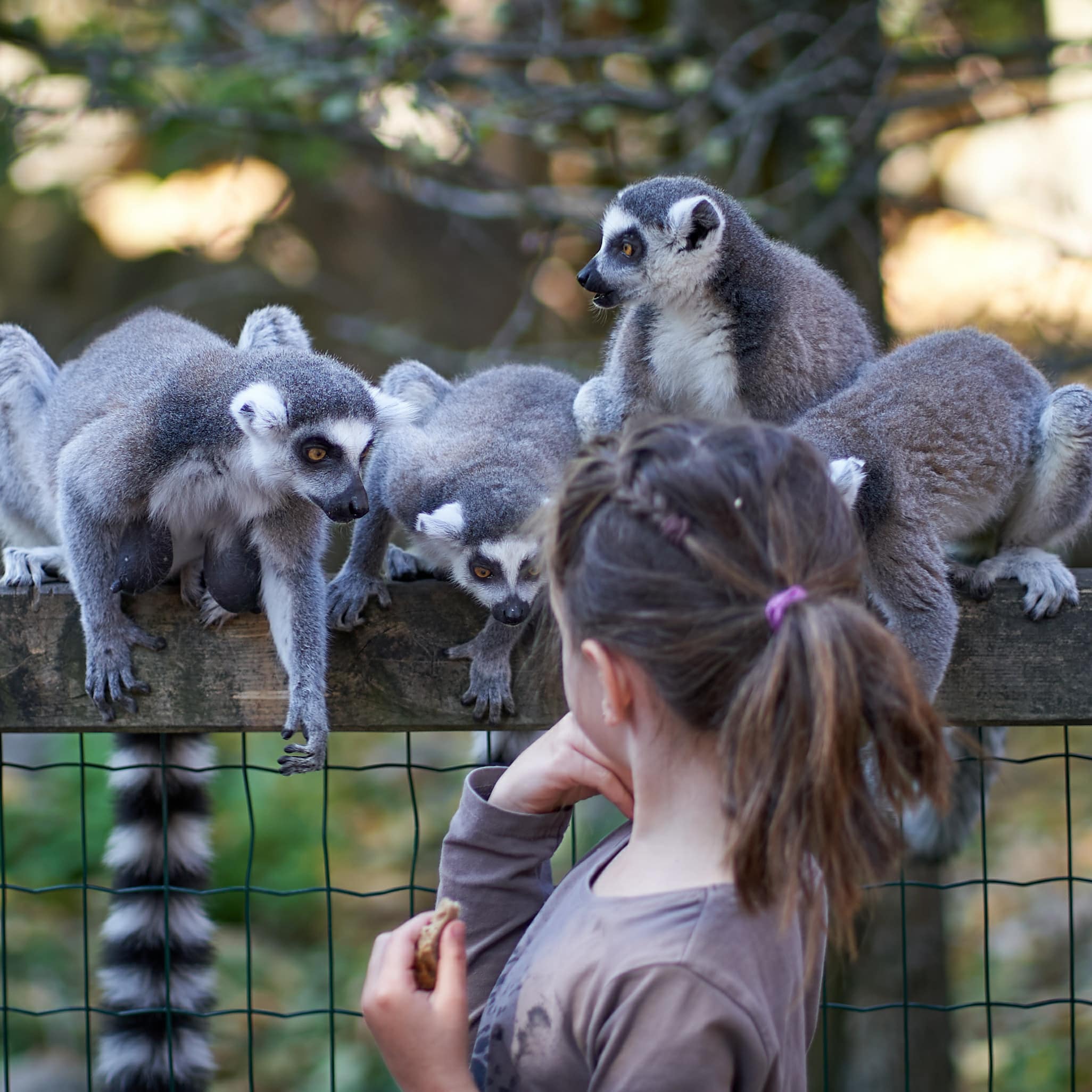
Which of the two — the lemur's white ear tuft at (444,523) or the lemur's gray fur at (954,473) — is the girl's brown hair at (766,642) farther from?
the lemur's white ear tuft at (444,523)

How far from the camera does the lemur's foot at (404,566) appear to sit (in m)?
3.70

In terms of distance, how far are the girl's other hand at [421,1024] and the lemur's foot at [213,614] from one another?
Result: 1290 millimetres

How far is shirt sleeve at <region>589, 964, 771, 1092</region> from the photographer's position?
1.38 meters

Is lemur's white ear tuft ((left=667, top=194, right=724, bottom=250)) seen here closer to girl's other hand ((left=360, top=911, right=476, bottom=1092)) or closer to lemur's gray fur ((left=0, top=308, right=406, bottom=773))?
lemur's gray fur ((left=0, top=308, right=406, bottom=773))

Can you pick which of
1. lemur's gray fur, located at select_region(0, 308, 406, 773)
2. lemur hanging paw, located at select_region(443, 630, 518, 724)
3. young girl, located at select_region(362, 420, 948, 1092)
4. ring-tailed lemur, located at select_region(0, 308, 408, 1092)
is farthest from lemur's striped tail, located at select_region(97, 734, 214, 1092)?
young girl, located at select_region(362, 420, 948, 1092)

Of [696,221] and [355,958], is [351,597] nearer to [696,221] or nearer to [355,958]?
[696,221]

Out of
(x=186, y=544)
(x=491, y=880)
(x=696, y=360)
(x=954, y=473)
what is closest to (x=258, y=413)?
(x=186, y=544)

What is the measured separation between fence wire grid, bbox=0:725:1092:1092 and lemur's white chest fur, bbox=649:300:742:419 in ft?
4.08

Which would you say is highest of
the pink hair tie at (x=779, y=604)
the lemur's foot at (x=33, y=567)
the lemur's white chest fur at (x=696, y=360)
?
the lemur's white chest fur at (x=696, y=360)

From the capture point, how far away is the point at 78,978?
609 cm

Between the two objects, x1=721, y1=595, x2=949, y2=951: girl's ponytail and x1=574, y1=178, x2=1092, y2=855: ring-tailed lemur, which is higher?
x1=574, y1=178, x2=1092, y2=855: ring-tailed lemur

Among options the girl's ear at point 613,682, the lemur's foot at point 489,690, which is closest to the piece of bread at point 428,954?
the girl's ear at point 613,682

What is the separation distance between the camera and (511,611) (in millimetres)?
2812

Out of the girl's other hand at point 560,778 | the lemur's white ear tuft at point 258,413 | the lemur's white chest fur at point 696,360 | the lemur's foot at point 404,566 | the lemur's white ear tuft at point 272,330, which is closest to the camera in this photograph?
the girl's other hand at point 560,778
